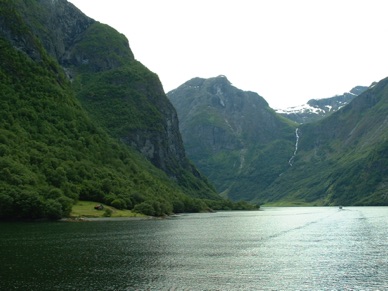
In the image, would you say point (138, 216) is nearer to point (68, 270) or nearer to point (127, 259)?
point (127, 259)

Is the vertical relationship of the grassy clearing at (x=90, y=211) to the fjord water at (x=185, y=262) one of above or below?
above

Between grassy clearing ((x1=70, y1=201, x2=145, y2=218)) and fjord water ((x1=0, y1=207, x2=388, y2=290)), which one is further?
grassy clearing ((x1=70, y1=201, x2=145, y2=218))

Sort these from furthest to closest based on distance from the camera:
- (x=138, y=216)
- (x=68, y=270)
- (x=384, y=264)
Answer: (x=138, y=216)
(x=384, y=264)
(x=68, y=270)

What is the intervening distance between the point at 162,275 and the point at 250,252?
30.3 meters

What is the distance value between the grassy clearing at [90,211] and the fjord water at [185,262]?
53585 mm

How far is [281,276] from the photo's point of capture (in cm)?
6378

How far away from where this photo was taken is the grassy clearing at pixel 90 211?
169 meters

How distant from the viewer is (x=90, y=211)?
176625 mm

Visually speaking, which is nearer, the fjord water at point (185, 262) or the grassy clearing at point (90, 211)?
the fjord water at point (185, 262)

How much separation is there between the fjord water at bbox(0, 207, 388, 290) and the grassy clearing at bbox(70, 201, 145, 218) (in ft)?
176

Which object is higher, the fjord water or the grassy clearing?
the grassy clearing

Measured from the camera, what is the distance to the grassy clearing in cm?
16944

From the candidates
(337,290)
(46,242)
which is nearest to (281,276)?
(337,290)

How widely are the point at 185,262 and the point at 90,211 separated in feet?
358
